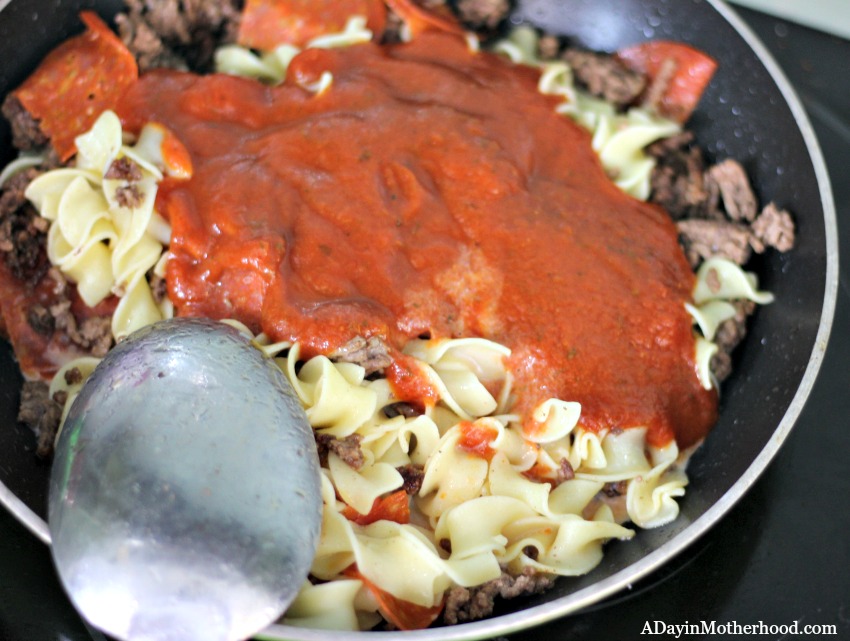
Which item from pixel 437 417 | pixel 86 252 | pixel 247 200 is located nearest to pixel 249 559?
pixel 437 417

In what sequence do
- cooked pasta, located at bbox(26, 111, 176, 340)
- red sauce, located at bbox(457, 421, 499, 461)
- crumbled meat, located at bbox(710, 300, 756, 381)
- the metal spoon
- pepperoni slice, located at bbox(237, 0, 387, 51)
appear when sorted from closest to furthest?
1. the metal spoon
2. red sauce, located at bbox(457, 421, 499, 461)
3. cooked pasta, located at bbox(26, 111, 176, 340)
4. crumbled meat, located at bbox(710, 300, 756, 381)
5. pepperoni slice, located at bbox(237, 0, 387, 51)

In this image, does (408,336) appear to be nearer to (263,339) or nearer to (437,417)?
(437,417)

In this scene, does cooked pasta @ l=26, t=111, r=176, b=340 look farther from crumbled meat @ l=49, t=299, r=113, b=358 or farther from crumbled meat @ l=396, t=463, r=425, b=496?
crumbled meat @ l=396, t=463, r=425, b=496

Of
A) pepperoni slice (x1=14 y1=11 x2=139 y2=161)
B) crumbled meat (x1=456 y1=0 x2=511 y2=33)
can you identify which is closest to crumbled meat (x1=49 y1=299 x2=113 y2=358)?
pepperoni slice (x1=14 y1=11 x2=139 y2=161)

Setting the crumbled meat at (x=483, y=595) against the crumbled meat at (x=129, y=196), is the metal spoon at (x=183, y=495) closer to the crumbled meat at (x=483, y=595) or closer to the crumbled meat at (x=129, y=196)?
the crumbled meat at (x=483, y=595)

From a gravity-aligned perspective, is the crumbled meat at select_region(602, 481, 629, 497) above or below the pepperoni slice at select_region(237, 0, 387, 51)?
below

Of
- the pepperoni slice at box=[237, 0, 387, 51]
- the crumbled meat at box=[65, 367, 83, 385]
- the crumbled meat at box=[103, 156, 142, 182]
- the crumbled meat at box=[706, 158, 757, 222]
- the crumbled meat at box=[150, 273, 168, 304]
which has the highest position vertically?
the crumbled meat at box=[706, 158, 757, 222]

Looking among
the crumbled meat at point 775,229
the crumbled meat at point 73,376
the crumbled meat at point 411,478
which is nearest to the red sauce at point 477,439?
the crumbled meat at point 411,478

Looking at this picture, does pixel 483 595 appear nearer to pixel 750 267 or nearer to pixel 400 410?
pixel 400 410
